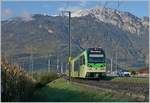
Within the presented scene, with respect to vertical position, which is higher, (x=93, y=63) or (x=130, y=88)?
(x=93, y=63)

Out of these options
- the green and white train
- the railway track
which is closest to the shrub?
the railway track

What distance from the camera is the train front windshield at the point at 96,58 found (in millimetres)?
59969

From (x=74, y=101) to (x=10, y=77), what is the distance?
24.0 feet

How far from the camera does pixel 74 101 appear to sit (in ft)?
98.8

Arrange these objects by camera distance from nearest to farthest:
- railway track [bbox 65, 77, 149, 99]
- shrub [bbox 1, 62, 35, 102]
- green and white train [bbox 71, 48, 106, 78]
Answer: railway track [bbox 65, 77, 149, 99] → shrub [bbox 1, 62, 35, 102] → green and white train [bbox 71, 48, 106, 78]

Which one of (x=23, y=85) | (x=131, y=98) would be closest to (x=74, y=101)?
(x=131, y=98)

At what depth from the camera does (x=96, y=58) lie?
198ft

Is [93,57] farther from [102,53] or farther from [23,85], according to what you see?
[23,85]

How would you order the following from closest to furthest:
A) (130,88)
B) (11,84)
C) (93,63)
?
(11,84)
(130,88)
(93,63)

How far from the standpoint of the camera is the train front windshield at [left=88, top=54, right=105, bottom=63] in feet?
197

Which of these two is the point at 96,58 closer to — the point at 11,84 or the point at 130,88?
the point at 130,88

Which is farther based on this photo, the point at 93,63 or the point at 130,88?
the point at 93,63

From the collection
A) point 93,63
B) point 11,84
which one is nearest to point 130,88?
point 11,84

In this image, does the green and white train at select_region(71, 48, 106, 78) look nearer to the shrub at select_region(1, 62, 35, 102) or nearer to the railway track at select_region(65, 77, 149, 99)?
the railway track at select_region(65, 77, 149, 99)
